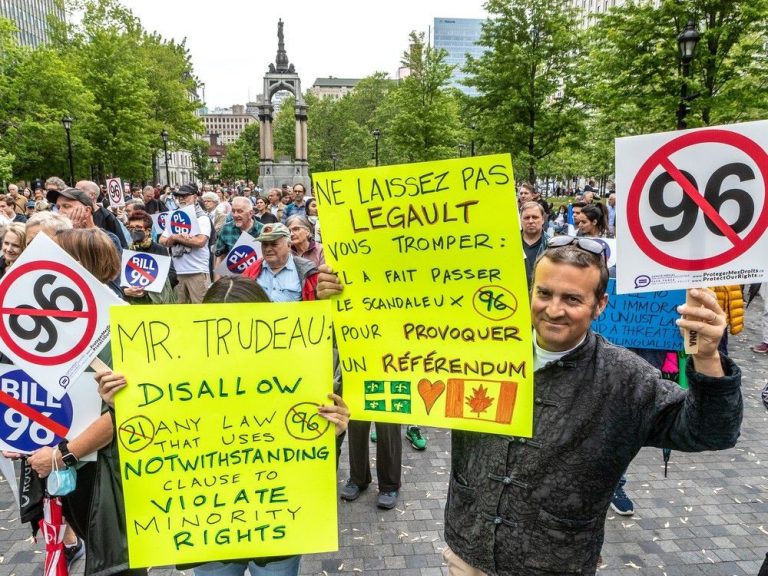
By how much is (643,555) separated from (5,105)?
3273 centimetres

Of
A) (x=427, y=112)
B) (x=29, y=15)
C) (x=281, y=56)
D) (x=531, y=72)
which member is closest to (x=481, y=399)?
(x=531, y=72)

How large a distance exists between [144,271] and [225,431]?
3839 mm

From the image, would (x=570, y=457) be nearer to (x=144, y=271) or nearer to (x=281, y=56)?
(x=144, y=271)

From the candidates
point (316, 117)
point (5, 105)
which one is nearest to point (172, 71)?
point (5, 105)

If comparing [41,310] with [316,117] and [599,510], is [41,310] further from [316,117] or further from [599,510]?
[316,117]

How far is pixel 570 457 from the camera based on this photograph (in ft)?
6.92

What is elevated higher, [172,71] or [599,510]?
[172,71]

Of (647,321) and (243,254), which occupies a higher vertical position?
(243,254)

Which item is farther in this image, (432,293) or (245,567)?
(245,567)

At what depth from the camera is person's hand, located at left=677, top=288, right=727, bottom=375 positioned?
180 cm

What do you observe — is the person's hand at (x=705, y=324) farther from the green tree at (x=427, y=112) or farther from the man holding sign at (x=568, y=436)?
Result: the green tree at (x=427, y=112)

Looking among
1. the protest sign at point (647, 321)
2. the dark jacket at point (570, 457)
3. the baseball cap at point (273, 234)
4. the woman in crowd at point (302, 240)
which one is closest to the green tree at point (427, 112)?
the woman in crowd at point (302, 240)

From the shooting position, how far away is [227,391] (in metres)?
2.31

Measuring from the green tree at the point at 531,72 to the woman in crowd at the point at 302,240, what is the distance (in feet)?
62.5
